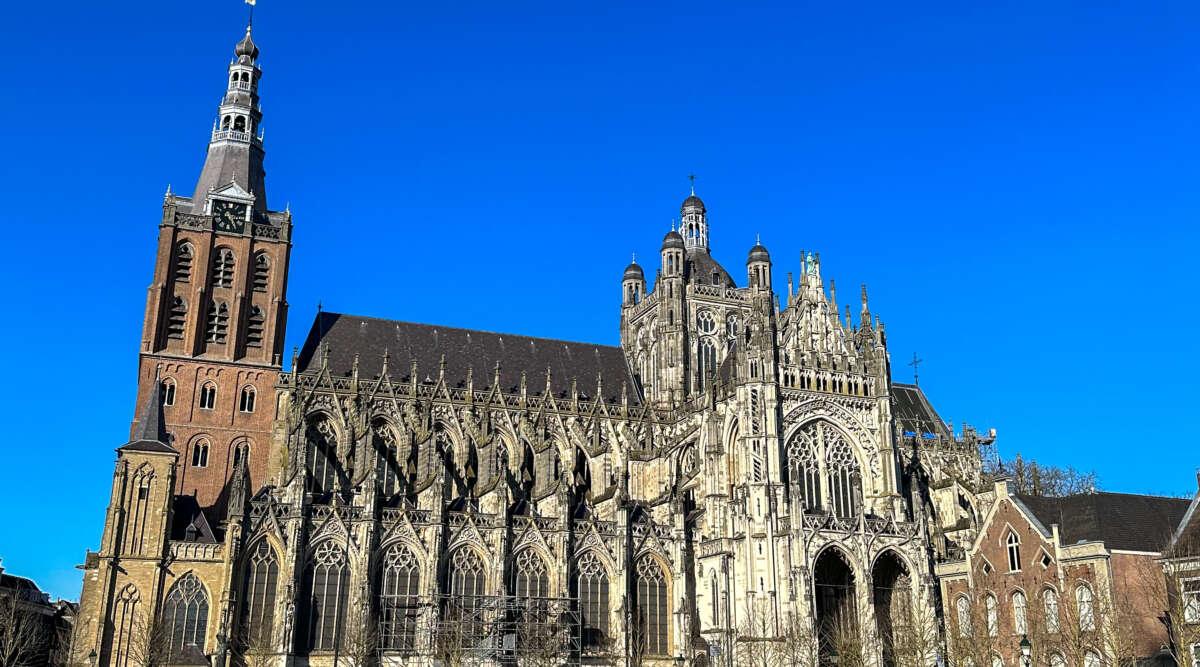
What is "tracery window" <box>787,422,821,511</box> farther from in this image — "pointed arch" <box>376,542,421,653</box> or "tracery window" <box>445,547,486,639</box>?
"pointed arch" <box>376,542,421,653</box>

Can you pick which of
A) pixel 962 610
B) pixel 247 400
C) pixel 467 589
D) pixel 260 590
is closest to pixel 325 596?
pixel 260 590

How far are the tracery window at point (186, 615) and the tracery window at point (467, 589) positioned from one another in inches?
495

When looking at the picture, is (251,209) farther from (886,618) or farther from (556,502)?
(886,618)

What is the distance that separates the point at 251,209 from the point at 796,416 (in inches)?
1530

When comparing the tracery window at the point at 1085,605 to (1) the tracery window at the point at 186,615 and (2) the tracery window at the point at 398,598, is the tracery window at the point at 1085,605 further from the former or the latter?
(1) the tracery window at the point at 186,615

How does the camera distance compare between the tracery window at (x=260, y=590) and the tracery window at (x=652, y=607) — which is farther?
the tracery window at (x=652, y=607)

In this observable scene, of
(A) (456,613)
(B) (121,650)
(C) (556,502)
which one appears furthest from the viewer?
(C) (556,502)

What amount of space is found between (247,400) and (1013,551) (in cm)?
4582

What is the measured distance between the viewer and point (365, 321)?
76875 millimetres

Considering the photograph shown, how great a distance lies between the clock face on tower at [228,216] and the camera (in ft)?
235

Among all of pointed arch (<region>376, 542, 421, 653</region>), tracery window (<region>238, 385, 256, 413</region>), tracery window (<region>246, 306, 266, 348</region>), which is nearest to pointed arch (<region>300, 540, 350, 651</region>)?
pointed arch (<region>376, 542, 421, 653</region>)

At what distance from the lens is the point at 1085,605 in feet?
166

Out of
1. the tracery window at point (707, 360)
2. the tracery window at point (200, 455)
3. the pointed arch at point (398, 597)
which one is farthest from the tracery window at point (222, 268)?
the tracery window at point (707, 360)

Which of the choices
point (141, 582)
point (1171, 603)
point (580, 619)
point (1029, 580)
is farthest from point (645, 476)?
point (1171, 603)
